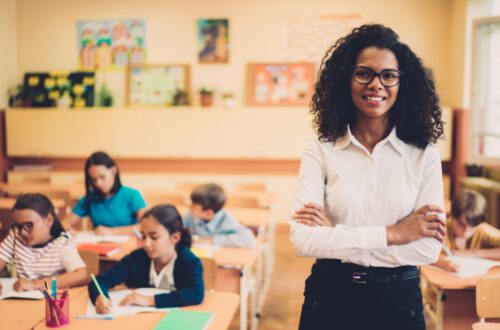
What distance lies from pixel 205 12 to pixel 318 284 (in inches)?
233

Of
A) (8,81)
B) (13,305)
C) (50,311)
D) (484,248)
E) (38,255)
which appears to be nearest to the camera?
(50,311)

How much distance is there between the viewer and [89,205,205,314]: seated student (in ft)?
7.46

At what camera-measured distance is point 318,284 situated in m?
1.41

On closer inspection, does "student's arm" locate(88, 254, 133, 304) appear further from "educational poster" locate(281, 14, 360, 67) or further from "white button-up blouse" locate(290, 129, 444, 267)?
"educational poster" locate(281, 14, 360, 67)

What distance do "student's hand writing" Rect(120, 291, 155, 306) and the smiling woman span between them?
86cm

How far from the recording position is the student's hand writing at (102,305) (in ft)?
6.67

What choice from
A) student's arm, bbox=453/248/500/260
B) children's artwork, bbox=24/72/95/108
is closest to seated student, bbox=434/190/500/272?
student's arm, bbox=453/248/500/260

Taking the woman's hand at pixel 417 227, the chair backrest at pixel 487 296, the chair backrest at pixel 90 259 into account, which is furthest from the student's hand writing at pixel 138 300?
the chair backrest at pixel 487 296

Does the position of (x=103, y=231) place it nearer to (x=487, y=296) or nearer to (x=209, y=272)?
(x=209, y=272)

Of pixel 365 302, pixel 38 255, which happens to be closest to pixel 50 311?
pixel 38 255

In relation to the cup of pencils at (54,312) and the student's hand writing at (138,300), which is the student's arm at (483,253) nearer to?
the student's hand writing at (138,300)

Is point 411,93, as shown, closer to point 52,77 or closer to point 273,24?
point 273,24

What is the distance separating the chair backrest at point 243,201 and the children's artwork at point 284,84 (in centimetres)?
241

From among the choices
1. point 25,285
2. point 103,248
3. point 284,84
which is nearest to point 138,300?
point 25,285
